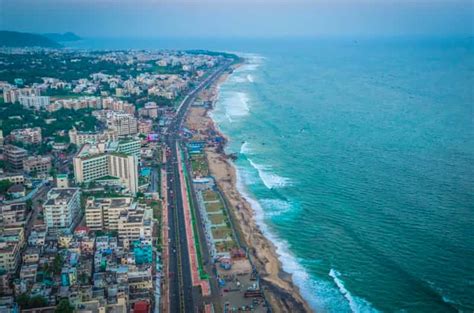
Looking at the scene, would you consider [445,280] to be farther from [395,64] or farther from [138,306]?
[395,64]

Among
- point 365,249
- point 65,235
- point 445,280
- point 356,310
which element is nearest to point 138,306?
point 65,235

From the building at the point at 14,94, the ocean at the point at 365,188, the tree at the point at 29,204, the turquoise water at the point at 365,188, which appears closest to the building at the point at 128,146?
the tree at the point at 29,204

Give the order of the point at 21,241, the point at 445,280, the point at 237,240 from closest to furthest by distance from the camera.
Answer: the point at 445,280, the point at 21,241, the point at 237,240

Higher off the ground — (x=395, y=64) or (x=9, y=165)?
(x=395, y=64)

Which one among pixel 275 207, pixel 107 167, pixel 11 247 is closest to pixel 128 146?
pixel 107 167

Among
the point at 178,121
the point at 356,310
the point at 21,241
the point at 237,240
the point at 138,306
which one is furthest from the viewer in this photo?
the point at 178,121

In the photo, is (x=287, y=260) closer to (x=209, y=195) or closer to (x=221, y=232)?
(x=221, y=232)

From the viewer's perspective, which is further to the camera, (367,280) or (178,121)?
(178,121)
